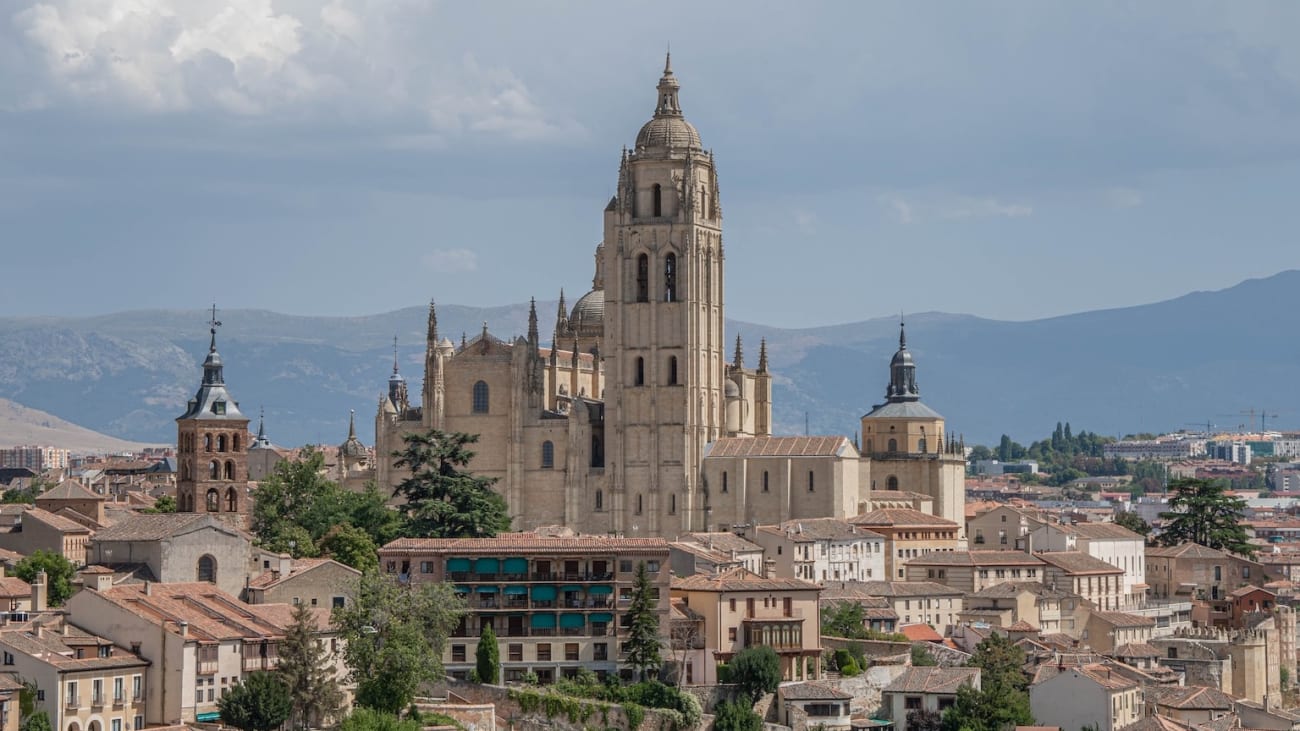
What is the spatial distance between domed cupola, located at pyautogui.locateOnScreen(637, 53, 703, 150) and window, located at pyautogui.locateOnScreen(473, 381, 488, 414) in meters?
12.9

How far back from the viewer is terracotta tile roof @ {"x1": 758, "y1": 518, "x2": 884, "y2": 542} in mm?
100062

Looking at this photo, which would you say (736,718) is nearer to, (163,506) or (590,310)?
(163,506)

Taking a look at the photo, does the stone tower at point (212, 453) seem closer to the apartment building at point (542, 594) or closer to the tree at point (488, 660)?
the apartment building at point (542, 594)

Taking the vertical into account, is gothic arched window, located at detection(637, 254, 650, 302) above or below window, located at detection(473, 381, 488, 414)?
above

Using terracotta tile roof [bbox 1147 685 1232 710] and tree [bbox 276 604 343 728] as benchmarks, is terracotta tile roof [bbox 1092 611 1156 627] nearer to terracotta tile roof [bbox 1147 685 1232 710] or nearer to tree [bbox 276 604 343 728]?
terracotta tile roof [bbox 1147 685 1232 710]

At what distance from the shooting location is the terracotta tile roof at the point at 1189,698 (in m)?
79.7

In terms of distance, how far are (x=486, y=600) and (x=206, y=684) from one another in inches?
448

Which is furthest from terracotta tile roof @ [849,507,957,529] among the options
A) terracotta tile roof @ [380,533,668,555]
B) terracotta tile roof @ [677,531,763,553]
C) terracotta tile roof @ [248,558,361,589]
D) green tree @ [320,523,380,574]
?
terracotta tile roof @ [248,558,361,589]

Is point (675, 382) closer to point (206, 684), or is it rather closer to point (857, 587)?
point (857, 587)

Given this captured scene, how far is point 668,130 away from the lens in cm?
11881

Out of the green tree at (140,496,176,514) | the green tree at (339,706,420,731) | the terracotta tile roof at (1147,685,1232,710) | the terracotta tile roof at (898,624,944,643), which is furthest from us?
the green tree at (140,496,176,514)

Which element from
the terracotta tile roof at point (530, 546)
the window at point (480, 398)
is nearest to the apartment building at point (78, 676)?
the terracotta tile roof at point (530, 546)

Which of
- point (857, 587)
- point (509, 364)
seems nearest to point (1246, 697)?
point (857, 587)

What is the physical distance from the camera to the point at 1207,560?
371ft
